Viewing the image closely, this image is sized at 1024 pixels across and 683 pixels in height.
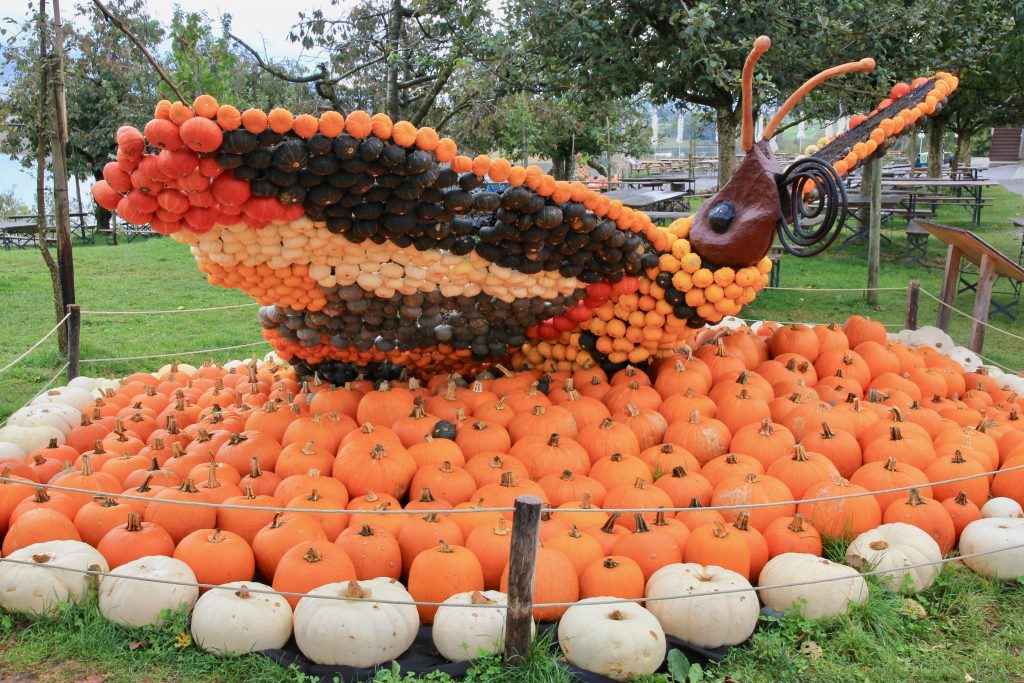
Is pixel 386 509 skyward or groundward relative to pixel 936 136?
groundward

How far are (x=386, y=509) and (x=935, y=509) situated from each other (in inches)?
99.0

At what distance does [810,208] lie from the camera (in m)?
5.18

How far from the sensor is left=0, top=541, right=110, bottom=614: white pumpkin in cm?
342

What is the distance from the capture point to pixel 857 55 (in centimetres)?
782

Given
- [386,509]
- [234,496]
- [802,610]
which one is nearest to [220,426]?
[234,496]

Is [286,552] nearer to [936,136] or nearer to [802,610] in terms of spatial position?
[802,610]

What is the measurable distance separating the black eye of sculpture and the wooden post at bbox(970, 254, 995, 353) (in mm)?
2799

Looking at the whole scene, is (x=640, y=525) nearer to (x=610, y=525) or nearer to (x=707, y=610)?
(x=610, y=525)

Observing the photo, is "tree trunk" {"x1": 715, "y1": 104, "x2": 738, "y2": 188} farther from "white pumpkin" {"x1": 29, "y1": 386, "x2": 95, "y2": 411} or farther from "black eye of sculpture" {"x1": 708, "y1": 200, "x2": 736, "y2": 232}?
"white pumpkin" {"x1": 29, "y1": 386, "x2": 95, "y2": 411}

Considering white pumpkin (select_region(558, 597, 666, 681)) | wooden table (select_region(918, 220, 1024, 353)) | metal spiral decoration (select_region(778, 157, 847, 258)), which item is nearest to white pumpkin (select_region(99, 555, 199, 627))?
white pumpkin (select_region(558, 597, 666, 681))

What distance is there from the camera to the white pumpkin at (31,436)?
5.09 m

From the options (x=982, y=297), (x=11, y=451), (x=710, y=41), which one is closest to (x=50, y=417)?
(x=11, y=451)

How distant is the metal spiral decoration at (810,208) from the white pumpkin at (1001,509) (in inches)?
57.6

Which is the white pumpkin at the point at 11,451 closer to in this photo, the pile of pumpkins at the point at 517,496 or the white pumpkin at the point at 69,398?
the pile of pumpkins at the point at 517,496
